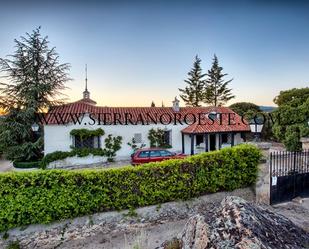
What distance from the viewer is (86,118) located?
16.5 metres

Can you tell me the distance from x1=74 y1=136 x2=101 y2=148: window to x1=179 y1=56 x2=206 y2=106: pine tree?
977 inches

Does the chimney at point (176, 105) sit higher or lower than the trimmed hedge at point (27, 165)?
higher

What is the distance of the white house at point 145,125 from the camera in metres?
16.0

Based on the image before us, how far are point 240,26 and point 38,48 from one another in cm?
1490

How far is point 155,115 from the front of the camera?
1866 centimetres

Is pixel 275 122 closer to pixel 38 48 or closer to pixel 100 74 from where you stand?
pixel 100 74

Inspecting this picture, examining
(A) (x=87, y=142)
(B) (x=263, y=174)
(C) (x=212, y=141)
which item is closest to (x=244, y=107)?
(C) (x=212, y=141)

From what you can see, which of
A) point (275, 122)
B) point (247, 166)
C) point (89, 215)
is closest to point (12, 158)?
point (89, 215)

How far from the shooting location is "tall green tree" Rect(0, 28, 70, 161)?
1661cm

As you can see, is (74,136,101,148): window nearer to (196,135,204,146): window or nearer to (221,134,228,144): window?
(196,135,204,146): window

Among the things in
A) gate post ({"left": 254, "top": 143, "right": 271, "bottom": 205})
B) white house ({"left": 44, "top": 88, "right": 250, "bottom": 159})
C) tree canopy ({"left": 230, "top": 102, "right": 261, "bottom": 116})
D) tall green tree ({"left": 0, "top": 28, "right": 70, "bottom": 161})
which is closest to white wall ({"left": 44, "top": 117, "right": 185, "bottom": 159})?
white house ({"left": 44, "top": 88, "right": 250, "bottom": 159})

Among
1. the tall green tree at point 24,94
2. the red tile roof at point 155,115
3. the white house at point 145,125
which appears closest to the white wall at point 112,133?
the white house at point 145,125

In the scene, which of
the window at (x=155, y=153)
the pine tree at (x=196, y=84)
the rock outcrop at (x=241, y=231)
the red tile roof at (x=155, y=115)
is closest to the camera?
the rock outcrop at (x=241, y=231)

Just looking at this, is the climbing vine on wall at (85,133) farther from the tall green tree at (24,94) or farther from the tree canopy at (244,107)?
the tree canopy at (244,107)
